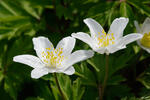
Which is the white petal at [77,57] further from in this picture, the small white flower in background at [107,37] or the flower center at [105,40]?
the flower center at [105,40]

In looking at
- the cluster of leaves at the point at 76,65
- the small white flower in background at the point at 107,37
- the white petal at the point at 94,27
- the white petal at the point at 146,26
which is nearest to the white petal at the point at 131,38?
the small white flower in background at the point at 107,37

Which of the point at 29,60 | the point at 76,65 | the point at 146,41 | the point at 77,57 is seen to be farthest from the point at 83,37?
the point at 146,41

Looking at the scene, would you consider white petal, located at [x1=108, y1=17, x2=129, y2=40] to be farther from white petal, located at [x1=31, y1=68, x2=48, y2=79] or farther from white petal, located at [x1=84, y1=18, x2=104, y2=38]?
white petal, located at [x1=31, y1=68, x2=48, y2=79]

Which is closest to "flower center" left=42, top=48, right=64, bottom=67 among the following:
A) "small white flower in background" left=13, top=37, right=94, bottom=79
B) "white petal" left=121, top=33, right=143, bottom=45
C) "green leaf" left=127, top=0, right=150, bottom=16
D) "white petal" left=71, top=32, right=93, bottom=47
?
"small white flower in background" left=13, top=37, right=94, bottom=79

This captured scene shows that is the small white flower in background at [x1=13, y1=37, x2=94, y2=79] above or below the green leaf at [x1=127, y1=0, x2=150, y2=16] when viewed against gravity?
below

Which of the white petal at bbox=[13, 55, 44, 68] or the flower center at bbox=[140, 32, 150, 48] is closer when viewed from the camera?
the white petal at bbox=[13, 55, 44, 68]

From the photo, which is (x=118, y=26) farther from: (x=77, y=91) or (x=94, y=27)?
(x=77, y=91)

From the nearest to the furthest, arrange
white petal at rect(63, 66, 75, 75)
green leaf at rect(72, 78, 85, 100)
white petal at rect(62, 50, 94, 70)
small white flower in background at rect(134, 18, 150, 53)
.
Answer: white petal at rect(63, 66, 75, 75) → white petal at rect(62, 50, 94, 70) → green leaf at rect(72, 78, 85, 100) → small white flower in background at rect(134, 18, 150, 53)
